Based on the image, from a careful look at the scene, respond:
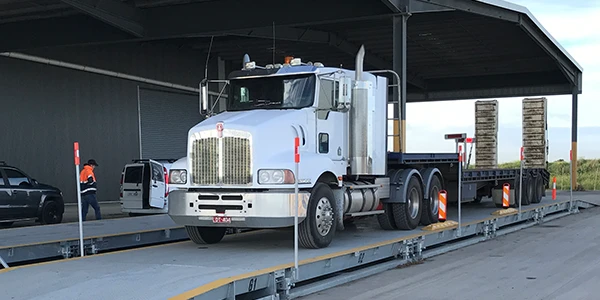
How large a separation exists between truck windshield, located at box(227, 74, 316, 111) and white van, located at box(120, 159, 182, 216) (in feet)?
28.3

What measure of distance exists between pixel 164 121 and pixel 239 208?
22.4m

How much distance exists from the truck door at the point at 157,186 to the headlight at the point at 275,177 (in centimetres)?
1027

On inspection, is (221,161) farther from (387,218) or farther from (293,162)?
(387,218)

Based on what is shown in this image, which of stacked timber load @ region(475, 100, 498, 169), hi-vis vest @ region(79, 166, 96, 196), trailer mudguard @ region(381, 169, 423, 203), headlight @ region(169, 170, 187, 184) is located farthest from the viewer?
stacked timber load @ region(475, 100, 498, 169)

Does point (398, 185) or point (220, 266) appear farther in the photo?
point (398, 185)

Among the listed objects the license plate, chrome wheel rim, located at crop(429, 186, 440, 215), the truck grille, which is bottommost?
chrome wheel rim, located at crop(429, 186, 440, 215)

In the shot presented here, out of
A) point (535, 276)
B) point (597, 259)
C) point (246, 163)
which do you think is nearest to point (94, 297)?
point (246, 163)

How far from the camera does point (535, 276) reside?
389 inches

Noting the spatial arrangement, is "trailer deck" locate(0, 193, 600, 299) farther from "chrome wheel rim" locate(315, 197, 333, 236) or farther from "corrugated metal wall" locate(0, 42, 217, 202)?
"corrugated metal wall" locate(0, 42, 217, 202)

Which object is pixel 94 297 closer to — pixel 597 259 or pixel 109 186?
pixel 597 259

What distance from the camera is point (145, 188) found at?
19219 millimetres

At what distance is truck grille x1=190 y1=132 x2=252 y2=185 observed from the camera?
31.1ft

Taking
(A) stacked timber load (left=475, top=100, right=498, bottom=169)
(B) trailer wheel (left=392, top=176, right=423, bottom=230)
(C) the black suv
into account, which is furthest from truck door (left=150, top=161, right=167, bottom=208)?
(A) stacked timber load (left=475, top=100, right=498, bottom=169)

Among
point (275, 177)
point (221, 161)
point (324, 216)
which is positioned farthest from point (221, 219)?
point (324, 216)
